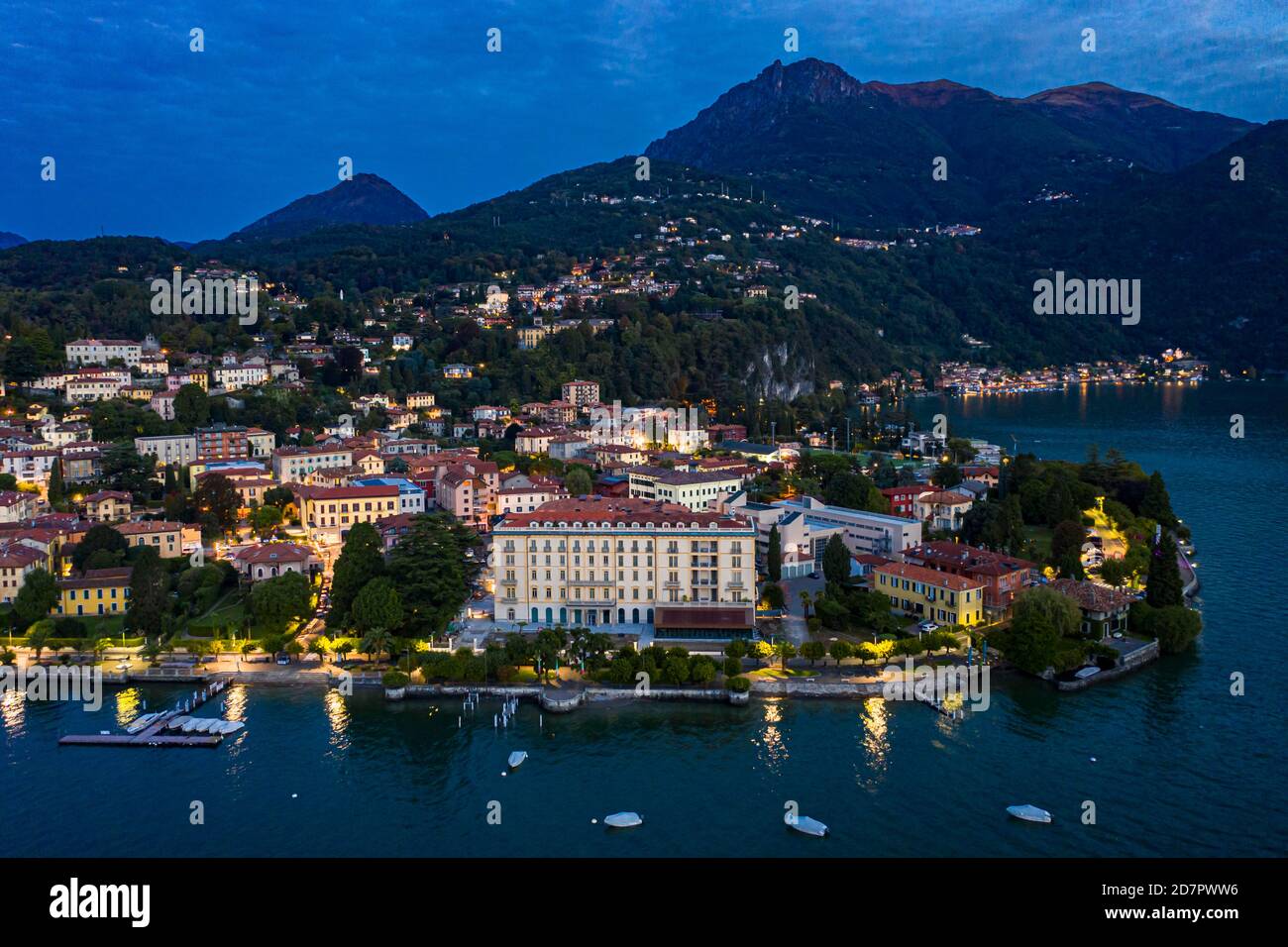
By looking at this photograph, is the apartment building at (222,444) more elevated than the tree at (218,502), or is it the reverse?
the apartment building at (222,444)

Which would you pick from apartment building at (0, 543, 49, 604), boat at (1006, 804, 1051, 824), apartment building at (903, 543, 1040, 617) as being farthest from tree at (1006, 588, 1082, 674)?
apartment building at (0, 543, 49, 604)

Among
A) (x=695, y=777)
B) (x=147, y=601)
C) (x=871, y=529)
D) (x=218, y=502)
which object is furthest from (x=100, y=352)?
(x=695, y=777)

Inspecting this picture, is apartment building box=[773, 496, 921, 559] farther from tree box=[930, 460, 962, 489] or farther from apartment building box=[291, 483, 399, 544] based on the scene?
apartment building box=[291, 483, 399, 544]

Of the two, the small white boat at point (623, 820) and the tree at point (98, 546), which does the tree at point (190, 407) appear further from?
the small white boat at point (623, 820)

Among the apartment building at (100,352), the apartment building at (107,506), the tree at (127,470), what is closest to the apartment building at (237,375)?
the apartment building at (100,352)

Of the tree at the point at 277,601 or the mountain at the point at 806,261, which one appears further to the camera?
the mountain at the point at 806,261

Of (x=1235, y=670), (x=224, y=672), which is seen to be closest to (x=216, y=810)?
(x=224, y=672)
